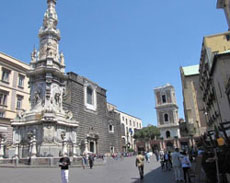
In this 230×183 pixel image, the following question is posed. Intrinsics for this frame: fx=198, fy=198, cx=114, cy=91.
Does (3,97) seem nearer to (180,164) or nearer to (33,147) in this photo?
(33,147)

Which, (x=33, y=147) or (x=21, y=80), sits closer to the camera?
(x=33, y=147)

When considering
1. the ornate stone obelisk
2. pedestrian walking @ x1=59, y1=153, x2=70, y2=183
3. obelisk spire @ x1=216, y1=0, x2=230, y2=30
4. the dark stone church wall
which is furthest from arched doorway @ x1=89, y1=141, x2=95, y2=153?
pedestrian walking @ x1=59, y1=153, x2=70, y2=183

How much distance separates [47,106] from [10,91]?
801 inches

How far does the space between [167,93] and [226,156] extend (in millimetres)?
70851

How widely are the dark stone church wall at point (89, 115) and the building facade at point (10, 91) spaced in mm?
8058

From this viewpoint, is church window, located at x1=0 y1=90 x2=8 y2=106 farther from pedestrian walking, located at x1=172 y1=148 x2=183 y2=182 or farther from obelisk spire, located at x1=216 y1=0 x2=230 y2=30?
obelisk spire, located at x1=216 y1=0 x2=230 y2=30

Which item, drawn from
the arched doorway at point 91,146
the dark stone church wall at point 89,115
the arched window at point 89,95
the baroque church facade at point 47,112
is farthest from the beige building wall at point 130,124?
the baroque church facade at point 47,112

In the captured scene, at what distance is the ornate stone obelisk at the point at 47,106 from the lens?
55.2 ft

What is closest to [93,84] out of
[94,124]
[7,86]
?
[94,124]

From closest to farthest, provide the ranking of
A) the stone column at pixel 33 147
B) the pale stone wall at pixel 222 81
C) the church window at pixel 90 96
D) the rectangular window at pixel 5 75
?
the stone column at pixel 33 147 → the pale stone wall at pixel 222 81 → the rectangular window at pixel 5 75 → the church window at pixel 90 96

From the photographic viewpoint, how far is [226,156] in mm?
5867

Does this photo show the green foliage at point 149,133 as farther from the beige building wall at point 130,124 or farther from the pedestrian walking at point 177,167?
the pedestrian walking at point 177,167

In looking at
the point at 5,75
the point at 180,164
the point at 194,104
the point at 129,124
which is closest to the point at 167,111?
the point at 129,124

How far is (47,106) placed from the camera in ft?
60.3
